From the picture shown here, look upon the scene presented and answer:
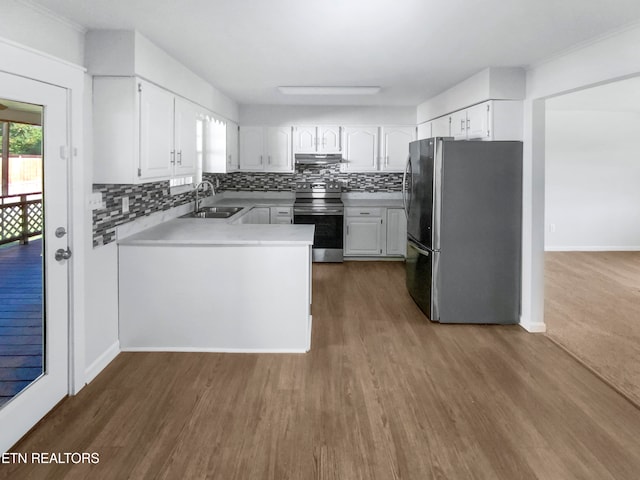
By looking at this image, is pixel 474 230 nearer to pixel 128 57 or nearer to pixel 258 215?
pixel 128 57

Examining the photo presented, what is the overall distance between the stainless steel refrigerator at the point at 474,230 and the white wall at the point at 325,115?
2638 mm

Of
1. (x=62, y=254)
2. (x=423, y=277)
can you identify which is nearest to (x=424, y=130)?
(x=423, y=277)

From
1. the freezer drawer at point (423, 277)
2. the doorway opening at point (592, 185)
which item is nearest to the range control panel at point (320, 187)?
the freezer drawer at point (423, 277)

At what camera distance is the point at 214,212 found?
5.33 meters

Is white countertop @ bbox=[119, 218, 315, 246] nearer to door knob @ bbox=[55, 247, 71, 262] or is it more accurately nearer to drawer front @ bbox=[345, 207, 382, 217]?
door knob @ bbox=[55, 247, 71, 262]

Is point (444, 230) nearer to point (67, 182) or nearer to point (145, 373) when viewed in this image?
point (145, 373)

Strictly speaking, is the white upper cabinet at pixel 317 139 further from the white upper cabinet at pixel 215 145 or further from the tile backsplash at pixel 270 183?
the white upper cabinet at pixel 215 145

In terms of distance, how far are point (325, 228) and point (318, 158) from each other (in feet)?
3.43

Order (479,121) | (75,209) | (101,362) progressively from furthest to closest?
1. (479,121)
2. (101,362)
3. (75,209)

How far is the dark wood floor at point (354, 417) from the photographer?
7.09ft

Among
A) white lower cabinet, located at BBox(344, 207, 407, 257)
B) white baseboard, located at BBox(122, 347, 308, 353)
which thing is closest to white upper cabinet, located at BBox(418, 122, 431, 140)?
white lower cabinet, located at BBox(344, 207, 407, 257)

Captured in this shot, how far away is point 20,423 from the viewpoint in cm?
236

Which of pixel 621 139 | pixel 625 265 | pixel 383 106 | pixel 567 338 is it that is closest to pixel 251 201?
pixel 383 106

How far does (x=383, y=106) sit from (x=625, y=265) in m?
4.10
